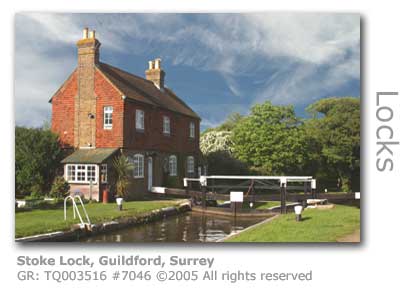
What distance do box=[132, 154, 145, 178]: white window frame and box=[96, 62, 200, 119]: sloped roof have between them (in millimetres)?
2013

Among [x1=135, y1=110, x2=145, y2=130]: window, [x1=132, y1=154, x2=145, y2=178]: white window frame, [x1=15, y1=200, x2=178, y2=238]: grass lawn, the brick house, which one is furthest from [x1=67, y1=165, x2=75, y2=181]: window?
[x1=135, y1=110, x2=145, y2=130]: window

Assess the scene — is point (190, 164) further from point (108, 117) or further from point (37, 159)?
point (37, 159)

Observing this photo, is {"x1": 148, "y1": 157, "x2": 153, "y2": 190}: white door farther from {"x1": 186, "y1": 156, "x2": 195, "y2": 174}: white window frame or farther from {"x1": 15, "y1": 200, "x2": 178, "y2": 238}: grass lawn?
{"x1": 186, "y1": 156, "x2": 195, "y2": 174}: white window frame

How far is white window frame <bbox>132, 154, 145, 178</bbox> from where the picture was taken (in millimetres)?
13945

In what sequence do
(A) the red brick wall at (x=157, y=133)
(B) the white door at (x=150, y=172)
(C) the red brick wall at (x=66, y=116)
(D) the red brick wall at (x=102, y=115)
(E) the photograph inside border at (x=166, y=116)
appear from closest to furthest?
(E) the photograph inside border at (x=166, y=116) → (C) the red brick wall at (x=66, y=116) → (D) the red brick wall at (x=102, y=115) → (A) the red brick wall at (x=157, y=133) → (B) the white door at (x=150, y=172)

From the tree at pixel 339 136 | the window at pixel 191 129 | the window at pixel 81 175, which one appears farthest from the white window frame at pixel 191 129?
the window at pixel 81 175

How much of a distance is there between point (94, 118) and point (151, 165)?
2839mm

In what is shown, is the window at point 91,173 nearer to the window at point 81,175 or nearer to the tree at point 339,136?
the window at point 81,175

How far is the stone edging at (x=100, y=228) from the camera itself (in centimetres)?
792

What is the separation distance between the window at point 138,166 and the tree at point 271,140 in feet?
18.2

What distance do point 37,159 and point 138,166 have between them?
356 cm
